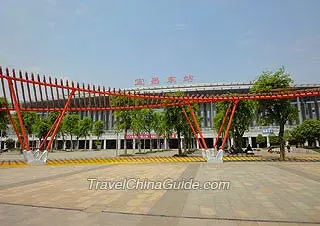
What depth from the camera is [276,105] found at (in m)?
24.4

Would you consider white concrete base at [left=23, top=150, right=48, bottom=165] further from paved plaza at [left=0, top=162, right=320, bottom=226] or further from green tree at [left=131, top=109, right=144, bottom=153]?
green tree at [left=131, top=109, right=144, bottom=153]

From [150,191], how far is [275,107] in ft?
60.6

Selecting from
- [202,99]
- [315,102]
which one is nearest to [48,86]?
[202,99]

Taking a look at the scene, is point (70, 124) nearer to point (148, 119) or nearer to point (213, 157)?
point (148, 119)

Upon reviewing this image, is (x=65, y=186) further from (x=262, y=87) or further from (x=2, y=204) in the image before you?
(x=262, y=87)

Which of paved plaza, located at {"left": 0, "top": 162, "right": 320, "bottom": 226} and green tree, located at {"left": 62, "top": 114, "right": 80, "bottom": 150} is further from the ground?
green tree, located at {"left": 62, "top": 114, "right": 80, "bottom": 150}

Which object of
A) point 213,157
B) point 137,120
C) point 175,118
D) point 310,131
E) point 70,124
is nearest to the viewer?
point 213,157

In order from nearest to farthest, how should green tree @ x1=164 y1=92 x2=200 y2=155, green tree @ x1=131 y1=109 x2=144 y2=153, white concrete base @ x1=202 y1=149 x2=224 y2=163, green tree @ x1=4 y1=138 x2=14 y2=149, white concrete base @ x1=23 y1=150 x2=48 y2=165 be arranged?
1. white concrete base @ x1=23 y1=150 x2=48 y2=165
2. white concrete base @ x1=202 y1=149 x2=224 y2=163
3. green tree @ x1=164 y1=92 x2=200 y2=155
4. green tree @ x1=131 y1=109 x2=144 y2=153
5. green tree @ x1=4 y1=138 x2=14 y2=149

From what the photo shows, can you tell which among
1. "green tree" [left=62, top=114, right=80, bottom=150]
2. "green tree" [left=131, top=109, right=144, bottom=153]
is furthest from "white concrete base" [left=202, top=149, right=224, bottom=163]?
"green tree" [left=62, top=114, right=80, bottom=150]

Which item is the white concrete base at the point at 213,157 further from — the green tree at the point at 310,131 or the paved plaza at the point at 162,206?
the green tree at the point at 310,131

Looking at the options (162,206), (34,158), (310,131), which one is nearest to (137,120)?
(34,158)

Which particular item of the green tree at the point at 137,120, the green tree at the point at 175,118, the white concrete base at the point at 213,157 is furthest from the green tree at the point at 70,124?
the white concrete base at the point at 213,157

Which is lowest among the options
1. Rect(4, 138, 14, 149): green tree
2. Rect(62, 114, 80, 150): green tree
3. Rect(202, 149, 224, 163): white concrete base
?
Rect(202, 149, 224, 163): white concrete base

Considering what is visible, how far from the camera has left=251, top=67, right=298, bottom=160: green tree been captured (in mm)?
24312
